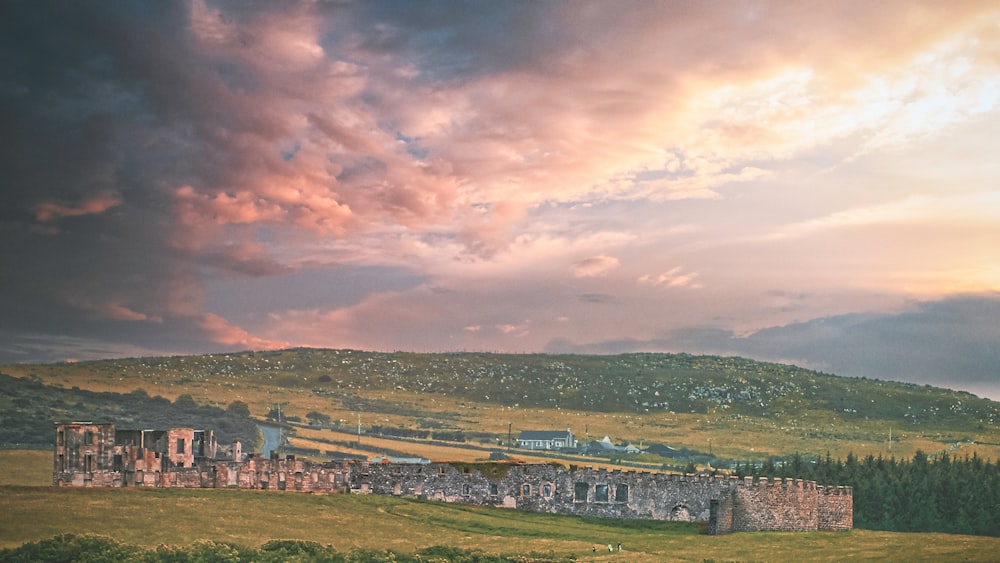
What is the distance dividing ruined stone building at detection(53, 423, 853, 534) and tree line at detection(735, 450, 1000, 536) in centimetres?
1260

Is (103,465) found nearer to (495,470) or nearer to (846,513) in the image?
(495,470)

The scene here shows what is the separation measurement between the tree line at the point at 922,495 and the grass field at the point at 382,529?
19155 mm

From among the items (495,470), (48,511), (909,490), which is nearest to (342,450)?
(495,470)

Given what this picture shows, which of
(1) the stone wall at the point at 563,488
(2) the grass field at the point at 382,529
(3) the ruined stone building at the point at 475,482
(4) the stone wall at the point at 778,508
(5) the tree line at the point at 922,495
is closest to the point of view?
(2) the grass field at the point at 382,529

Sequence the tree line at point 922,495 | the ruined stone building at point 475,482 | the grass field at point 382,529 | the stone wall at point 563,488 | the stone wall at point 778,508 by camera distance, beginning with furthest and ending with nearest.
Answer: the tree line at point 922,495 → the stone wall at point 563,488 → the stone wall at point 778,508 → the ruined stone building at point 475,482 → the grass field at point 382,529

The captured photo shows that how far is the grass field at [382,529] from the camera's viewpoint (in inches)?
2498

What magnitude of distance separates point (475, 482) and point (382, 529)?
2006 centimetres

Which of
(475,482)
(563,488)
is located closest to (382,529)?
(475,482)

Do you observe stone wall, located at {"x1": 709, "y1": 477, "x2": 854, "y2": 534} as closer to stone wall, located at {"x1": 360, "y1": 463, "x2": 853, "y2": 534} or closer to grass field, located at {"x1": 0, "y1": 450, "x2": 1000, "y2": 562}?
stone wall, located at {"x1": 360, "y1": 463, "x2": 853, "y2": 534}

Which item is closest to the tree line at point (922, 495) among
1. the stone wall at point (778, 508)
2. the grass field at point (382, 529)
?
the stone wall at point (778, 508)

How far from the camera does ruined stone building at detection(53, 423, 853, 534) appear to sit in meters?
82.2

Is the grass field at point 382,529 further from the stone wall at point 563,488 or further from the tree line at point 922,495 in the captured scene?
the tree line at point 922,495

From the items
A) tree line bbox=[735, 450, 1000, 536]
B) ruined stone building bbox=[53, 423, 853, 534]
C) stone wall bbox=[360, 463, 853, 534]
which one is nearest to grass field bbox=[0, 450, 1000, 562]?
stone wall bbox=[360, 463, 853, 534]

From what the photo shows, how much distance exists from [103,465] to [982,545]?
65323 millimetres
